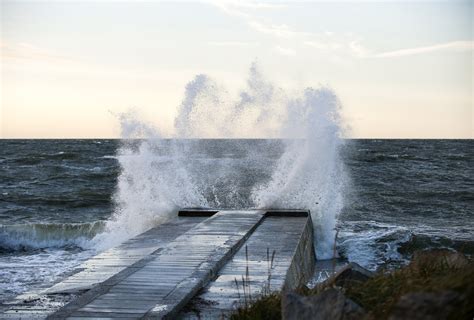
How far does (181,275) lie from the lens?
26.0ft

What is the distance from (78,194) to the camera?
2873cm

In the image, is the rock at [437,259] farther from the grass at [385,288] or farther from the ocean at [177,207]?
the ocean at [177,207]

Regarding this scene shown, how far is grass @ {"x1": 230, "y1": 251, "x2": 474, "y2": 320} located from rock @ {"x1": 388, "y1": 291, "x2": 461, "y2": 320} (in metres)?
0.29

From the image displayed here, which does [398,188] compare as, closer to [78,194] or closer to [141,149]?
[78,194]

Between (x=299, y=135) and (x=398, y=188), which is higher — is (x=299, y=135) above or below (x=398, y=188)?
above

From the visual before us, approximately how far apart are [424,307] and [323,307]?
894 mm

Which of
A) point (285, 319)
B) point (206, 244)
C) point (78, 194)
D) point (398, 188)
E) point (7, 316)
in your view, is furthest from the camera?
point (398, 188)

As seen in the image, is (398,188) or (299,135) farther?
(398,188)

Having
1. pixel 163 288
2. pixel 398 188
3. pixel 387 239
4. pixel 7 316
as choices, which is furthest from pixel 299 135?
pixel 398 188

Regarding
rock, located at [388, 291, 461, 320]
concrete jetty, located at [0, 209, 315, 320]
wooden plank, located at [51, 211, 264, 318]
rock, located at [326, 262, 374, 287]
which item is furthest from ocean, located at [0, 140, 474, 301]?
rock, located at [388, 291, 461, 320]

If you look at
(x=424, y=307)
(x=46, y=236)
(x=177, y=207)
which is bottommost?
(x=46, y=236)

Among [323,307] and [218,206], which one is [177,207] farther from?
[323,307]

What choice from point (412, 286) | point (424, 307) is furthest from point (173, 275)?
point (424, 307)

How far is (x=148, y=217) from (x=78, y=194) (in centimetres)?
1342
